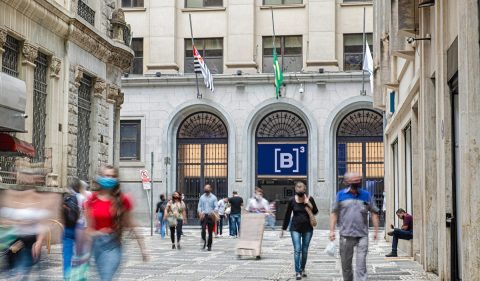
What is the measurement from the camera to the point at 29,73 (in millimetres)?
21172

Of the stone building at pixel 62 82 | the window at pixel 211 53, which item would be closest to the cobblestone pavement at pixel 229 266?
the stone building at pixel 62 82

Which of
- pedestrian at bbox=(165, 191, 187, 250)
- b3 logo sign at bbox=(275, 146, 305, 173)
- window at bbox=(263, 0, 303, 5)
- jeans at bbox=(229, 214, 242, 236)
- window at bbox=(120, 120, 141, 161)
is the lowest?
jeans at bbox=(229, 214, 242, 236)

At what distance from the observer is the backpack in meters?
12.4

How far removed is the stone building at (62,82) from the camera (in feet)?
65.9

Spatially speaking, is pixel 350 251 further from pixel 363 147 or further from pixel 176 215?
pixel 363 147

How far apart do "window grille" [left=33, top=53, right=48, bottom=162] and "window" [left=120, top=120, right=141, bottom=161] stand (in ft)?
67.7

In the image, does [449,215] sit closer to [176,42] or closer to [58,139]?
[58,139]

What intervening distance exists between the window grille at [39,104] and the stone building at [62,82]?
3 centimetres

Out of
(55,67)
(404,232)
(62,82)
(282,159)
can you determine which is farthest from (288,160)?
(404,232)

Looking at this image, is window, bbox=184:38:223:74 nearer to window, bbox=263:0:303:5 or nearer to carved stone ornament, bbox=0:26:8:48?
window, bbox=263:0:303:5

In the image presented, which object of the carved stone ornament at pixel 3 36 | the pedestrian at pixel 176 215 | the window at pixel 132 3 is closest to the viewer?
the carved stone ornament at pixel 3 36

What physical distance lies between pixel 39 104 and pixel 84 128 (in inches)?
145

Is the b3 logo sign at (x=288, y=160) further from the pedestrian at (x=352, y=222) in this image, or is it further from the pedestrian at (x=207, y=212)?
the pedestrian at (x=352, y=222)

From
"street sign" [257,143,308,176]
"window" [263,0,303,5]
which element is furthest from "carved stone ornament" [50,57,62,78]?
"window" [263,0,303,5]
